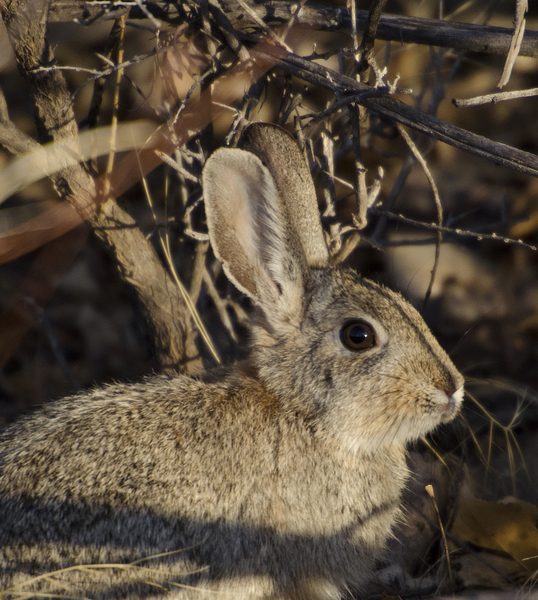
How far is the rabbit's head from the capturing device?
9.69 feet

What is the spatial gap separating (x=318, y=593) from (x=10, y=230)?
2713 mm

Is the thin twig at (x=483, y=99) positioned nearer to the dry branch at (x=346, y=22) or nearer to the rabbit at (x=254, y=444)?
the dry branch at (x=346, y=22)

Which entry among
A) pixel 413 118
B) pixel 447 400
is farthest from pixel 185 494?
pixel 413 118

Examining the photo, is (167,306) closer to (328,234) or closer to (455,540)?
(328,234)

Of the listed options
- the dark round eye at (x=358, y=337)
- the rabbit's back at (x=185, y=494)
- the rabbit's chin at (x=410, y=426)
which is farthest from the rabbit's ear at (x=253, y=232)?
the rabbit's chin at (x=410, y=426)

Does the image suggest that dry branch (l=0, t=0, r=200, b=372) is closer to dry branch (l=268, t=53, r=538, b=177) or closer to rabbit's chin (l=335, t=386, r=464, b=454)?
dry branch (l=268, t=53, r=538, b=177)

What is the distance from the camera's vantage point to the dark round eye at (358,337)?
3.01m

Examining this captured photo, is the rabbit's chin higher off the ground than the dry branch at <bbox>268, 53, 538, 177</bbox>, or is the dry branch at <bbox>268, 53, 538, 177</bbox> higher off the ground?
the dry branch at <bbox>268, 53, 538, 177</bbox>

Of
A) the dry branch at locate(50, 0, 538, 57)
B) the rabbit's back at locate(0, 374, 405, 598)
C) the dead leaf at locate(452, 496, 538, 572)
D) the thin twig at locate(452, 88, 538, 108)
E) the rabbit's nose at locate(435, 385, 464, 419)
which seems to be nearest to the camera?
the thin twig at locate(452, 88, 538, 108)

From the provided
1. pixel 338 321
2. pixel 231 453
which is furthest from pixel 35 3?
pixel 231 453

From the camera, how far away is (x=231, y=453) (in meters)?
2.88

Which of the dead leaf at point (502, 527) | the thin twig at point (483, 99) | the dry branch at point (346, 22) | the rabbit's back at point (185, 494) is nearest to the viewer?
the thin twig at point (483, 99)

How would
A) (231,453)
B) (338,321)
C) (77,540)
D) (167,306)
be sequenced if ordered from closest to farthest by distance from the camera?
(77,540), (231,453), (338,321), (167,306)

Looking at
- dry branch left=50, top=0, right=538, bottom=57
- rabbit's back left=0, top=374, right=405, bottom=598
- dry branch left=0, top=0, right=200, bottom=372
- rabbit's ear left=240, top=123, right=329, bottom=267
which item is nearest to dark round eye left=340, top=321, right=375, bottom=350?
rabbit's back left=0, top=374, right=405, bottom=598
